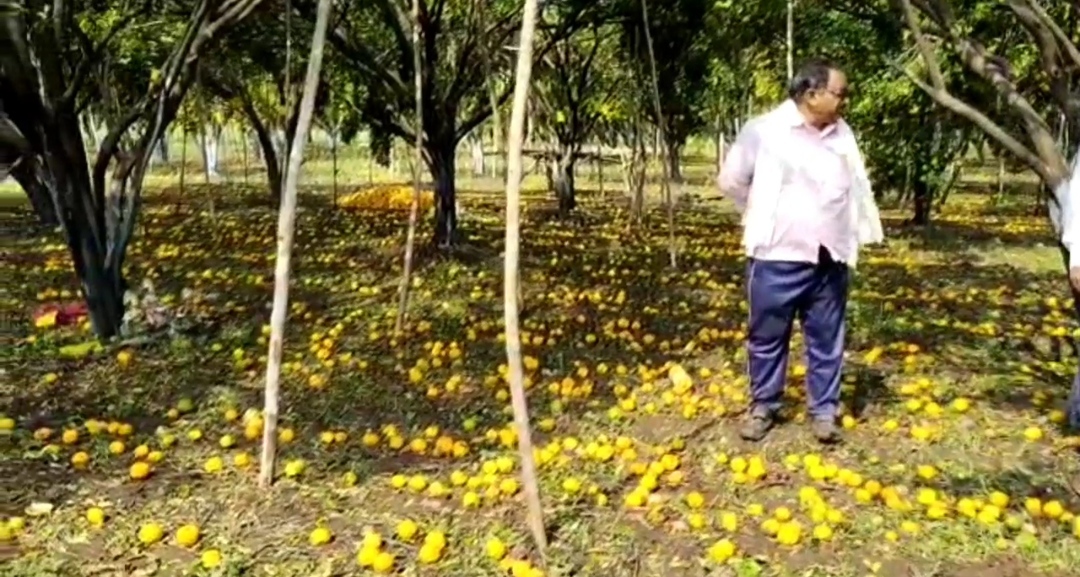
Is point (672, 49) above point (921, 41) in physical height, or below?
above

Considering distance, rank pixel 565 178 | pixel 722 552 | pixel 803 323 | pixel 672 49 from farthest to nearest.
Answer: pixel 565 178, pixel 672 49, pixel 803 323, pixel 722 552

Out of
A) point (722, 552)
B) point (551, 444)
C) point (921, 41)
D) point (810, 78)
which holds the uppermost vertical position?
point (921, 41)

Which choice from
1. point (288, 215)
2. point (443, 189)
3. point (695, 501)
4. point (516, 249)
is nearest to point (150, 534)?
point (288, 215)

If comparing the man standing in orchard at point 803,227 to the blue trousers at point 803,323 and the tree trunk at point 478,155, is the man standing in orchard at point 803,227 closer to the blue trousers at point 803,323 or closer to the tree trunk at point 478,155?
the blue trousers at point 803,323

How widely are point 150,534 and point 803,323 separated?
3096mm

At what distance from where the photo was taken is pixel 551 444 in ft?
16.1

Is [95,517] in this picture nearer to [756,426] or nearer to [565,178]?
[756,426]

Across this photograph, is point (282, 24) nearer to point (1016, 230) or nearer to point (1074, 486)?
point (1074, 486)

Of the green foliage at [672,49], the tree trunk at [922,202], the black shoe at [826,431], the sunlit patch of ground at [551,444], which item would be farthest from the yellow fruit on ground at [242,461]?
the tree trunk at [922,202]

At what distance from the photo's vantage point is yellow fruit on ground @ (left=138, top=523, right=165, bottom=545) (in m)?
3.96

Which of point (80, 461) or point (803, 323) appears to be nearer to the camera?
point (80, 461)

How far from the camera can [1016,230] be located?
16.9 metres

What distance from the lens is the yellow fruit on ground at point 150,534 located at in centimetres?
396

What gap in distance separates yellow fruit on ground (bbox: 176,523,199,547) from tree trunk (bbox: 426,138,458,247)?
7.87 meters
